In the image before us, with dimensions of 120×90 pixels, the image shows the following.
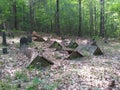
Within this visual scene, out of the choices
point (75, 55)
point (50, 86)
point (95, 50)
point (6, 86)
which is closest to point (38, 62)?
point (50, 86)

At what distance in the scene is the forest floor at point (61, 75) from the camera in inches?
320

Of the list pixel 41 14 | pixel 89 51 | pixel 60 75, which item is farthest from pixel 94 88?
pixel 41 14

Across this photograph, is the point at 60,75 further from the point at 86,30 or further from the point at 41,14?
the point at 86,30

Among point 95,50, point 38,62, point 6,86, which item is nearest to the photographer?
point 6,86

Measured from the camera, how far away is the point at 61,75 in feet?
30.8

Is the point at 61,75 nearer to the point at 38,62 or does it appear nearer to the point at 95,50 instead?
the point at 38,62

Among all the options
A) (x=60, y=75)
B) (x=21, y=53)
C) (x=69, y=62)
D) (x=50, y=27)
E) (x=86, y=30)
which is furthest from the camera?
(x=86, y=30)

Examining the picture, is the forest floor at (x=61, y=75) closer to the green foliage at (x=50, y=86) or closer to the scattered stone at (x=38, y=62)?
the green foliage at (x=50, y=86)

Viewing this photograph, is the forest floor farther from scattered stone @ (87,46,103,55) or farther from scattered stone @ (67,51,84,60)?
scattered stone @ (87,46,103,55)

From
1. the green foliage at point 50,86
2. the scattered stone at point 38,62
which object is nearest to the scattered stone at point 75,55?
the scattered stone at point 38,62

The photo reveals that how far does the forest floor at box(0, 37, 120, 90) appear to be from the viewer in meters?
8.12

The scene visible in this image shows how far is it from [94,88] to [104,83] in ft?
2.46

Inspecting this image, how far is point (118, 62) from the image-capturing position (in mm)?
12602

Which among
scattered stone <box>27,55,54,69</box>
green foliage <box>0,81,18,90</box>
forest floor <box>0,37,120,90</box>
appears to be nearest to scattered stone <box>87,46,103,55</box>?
forest floor <box>0,37,120,90</box>
